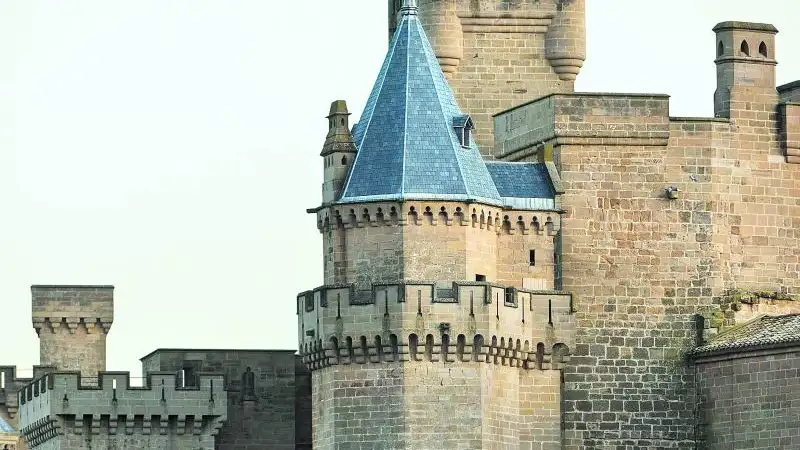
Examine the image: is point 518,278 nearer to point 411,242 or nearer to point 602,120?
point 411,242

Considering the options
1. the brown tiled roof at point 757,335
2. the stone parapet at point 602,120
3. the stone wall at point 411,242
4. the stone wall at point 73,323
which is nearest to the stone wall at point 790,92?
the stone parapet at point 602,120

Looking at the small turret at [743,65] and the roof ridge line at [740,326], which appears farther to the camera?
the small turret at [743,65]

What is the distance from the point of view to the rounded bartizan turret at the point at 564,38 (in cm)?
9588

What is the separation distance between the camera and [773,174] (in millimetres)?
92812

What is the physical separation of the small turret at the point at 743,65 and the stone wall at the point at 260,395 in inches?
470

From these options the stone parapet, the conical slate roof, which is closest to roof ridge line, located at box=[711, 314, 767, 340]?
the stone parapet

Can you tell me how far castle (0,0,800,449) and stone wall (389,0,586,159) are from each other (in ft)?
0.18

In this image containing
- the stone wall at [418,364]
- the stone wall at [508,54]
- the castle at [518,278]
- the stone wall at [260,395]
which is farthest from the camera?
the stone wall at [508,54]

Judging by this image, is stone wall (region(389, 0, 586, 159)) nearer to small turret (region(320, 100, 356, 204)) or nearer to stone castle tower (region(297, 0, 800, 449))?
stone castle tower (region(297, 0, 800, 449))

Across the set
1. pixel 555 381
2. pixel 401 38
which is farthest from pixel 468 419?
pixel 401 38

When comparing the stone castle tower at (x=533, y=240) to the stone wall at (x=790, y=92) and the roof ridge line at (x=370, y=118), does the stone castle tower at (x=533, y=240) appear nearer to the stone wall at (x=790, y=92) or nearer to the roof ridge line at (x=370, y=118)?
the roof ridge line at (x=370, y=118)

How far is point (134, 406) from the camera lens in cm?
9319

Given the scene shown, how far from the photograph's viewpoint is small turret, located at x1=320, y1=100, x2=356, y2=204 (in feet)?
289

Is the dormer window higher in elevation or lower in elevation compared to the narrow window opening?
higher
